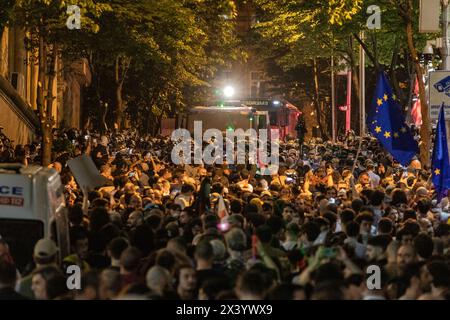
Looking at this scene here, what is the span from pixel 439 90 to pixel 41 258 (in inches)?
435

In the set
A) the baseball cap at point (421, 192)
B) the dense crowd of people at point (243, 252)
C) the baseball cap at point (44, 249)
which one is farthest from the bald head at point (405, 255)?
the baseball cap at point (421, 192)

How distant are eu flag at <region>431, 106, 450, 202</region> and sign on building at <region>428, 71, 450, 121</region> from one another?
1209 millimetres

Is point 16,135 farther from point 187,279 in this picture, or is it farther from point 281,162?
point 187,279

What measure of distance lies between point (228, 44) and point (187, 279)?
1170 inches

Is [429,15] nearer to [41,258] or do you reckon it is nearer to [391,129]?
[391,129]

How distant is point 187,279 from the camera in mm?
7965

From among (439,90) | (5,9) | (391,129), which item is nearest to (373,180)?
(391,129)

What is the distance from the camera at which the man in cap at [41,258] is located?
8156mm

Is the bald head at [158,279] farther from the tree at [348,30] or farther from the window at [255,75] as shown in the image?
the window at [255,75]

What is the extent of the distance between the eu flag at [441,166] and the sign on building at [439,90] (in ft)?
3.97

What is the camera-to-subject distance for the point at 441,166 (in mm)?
16359
